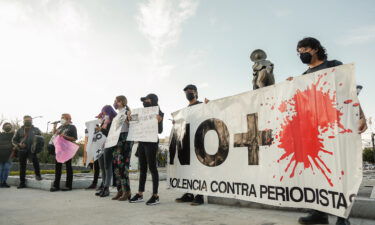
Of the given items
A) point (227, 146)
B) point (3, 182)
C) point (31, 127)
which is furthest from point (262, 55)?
point (3, 182)

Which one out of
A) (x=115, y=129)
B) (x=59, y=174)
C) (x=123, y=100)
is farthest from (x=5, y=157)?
(x=123, y=100)

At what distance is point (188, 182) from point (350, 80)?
9.21 feet

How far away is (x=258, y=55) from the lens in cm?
441

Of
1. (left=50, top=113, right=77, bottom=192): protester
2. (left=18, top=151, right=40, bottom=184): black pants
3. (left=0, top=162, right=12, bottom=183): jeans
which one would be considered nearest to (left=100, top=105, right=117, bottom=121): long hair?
(left=50, top=113, right=77, bottom=192): protester

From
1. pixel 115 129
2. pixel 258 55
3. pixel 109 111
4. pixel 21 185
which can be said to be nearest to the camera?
pixel 258 55

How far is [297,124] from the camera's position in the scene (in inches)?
125

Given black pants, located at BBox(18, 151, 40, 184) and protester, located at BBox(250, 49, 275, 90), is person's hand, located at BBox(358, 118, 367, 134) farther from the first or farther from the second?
black pants, located at BBox(18, 151, 40, 184)

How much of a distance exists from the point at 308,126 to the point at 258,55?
1.73m

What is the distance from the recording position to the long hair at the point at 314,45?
10.2ft

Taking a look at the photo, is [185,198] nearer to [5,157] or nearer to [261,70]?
[261,70]

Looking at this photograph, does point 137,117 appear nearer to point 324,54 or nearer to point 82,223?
point 82,223

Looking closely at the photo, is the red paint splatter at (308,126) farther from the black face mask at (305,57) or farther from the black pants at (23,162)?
the black pants at (23,162)

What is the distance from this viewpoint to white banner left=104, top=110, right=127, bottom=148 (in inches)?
197

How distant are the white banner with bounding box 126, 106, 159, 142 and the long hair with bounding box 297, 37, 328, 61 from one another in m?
2.52
